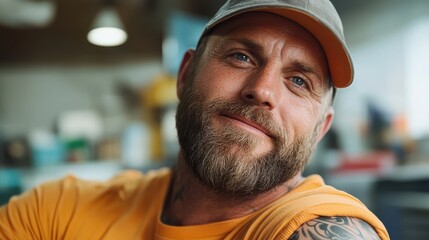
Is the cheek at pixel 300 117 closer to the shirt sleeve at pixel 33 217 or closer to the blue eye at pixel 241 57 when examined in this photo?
the blue eye at pixel 241 57

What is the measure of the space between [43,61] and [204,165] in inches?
120

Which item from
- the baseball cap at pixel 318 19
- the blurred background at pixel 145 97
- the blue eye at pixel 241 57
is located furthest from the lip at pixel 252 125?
the blurred background at pixel 145 97

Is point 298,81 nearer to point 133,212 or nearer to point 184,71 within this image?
point 184,71

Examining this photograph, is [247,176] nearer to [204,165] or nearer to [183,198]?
[204,165]

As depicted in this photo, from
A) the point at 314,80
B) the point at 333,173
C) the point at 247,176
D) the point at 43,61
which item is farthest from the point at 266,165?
the point at 333,173

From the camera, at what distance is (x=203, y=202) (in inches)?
53.3

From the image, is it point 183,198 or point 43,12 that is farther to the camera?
point 43,12

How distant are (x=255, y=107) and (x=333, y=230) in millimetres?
345

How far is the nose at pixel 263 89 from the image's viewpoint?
3.94 feet

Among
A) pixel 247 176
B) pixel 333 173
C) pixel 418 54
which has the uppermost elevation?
pixel 247 176

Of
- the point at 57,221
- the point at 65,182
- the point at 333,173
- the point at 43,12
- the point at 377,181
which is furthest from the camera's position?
the point at 333,173

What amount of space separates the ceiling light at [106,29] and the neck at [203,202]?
1.99 metres

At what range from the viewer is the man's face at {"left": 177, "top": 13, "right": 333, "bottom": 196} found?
3.98ft

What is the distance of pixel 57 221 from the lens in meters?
1.40
